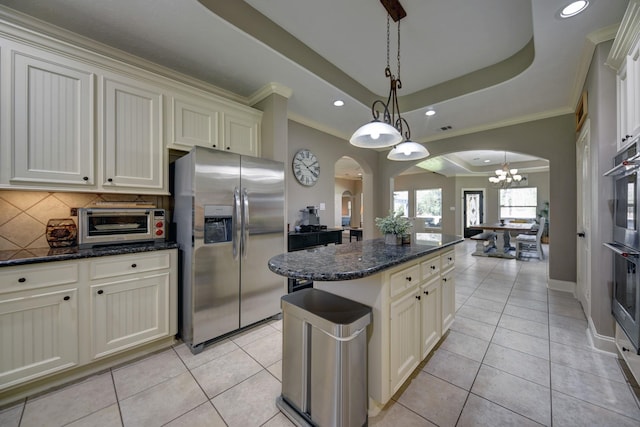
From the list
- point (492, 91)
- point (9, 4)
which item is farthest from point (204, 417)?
point (492, 91)

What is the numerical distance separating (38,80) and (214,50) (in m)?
1.27

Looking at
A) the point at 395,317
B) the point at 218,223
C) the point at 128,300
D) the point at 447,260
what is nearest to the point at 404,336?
the point at 395,317

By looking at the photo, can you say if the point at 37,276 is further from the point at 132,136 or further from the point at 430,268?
the point at 430,268

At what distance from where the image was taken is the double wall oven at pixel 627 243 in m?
1.54

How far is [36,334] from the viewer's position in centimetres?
160

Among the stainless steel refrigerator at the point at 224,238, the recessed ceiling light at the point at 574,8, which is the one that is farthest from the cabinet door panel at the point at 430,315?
the recessed ceiling light at the point at 574,8

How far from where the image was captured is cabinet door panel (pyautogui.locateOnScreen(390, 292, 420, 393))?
1.44 m

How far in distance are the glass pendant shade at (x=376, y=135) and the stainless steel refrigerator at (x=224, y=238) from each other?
973mm

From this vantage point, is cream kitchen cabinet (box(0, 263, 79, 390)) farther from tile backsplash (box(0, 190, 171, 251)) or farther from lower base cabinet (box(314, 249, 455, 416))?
lower base cabinet (box(314, 249, 455, 416))

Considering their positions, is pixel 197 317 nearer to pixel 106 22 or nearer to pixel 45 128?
pixel 45 128

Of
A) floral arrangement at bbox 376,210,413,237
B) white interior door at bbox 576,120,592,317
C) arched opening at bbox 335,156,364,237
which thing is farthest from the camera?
arched opening at bbox 335,156,364,237

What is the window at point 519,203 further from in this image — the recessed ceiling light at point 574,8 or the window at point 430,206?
the recessed ceiling light at point 574,8

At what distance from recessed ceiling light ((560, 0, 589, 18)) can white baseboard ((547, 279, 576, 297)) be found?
11.2 ft

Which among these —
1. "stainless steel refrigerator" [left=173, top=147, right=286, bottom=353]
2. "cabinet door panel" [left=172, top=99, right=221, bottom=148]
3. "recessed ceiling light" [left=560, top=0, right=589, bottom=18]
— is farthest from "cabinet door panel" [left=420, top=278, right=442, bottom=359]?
"cabinet door panel" [left=172, top=99, right=221, bottom=148]
